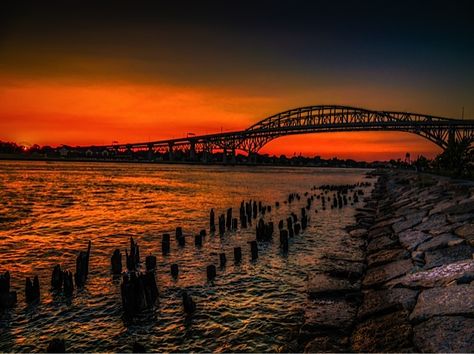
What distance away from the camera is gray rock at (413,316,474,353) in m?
3.96

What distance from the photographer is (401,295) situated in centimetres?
592

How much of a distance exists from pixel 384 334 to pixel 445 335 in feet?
2.65

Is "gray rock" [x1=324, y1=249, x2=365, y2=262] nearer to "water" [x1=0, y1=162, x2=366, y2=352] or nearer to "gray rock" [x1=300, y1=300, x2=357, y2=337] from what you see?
"water" [x1=0, y1=162, x2=366, y2=352]

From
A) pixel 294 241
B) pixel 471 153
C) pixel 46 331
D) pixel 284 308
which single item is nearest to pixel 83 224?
pixel 294 241

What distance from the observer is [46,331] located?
5.79 meters

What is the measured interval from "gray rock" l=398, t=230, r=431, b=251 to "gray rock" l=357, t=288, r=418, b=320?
2.81m

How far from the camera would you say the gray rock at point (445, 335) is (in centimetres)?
396

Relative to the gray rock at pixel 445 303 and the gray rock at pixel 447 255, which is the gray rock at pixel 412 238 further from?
the gray rock at pixel 445 303

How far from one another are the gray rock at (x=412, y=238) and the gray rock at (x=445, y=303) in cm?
334

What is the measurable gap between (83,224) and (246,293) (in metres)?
10.9

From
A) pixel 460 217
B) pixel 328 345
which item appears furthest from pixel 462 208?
pixel 328 345

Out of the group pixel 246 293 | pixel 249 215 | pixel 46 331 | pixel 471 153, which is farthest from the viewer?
pixel 471 153

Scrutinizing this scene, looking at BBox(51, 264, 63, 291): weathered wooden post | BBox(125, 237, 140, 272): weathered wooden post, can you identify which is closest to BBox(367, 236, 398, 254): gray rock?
BBox(125, 237, 140, 272): weathered wooden post

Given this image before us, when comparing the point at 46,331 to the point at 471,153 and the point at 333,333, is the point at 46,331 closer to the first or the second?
the point at 333,333
